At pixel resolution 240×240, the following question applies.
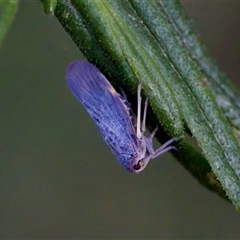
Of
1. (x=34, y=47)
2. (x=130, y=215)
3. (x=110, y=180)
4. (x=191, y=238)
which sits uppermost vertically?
(x=34, y=47)

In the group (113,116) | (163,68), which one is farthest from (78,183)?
(163,68)

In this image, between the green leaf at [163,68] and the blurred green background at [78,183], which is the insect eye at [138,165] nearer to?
the green leaf at [163,68]

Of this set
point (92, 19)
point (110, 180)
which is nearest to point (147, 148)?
point (92, 19)

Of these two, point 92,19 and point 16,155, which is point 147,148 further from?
point 16,155

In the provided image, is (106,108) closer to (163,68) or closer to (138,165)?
(138,165)

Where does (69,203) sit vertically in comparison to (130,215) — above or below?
above

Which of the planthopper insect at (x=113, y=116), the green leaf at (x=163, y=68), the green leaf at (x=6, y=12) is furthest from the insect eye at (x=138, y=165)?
the green leaf at (x=6, y=12)
